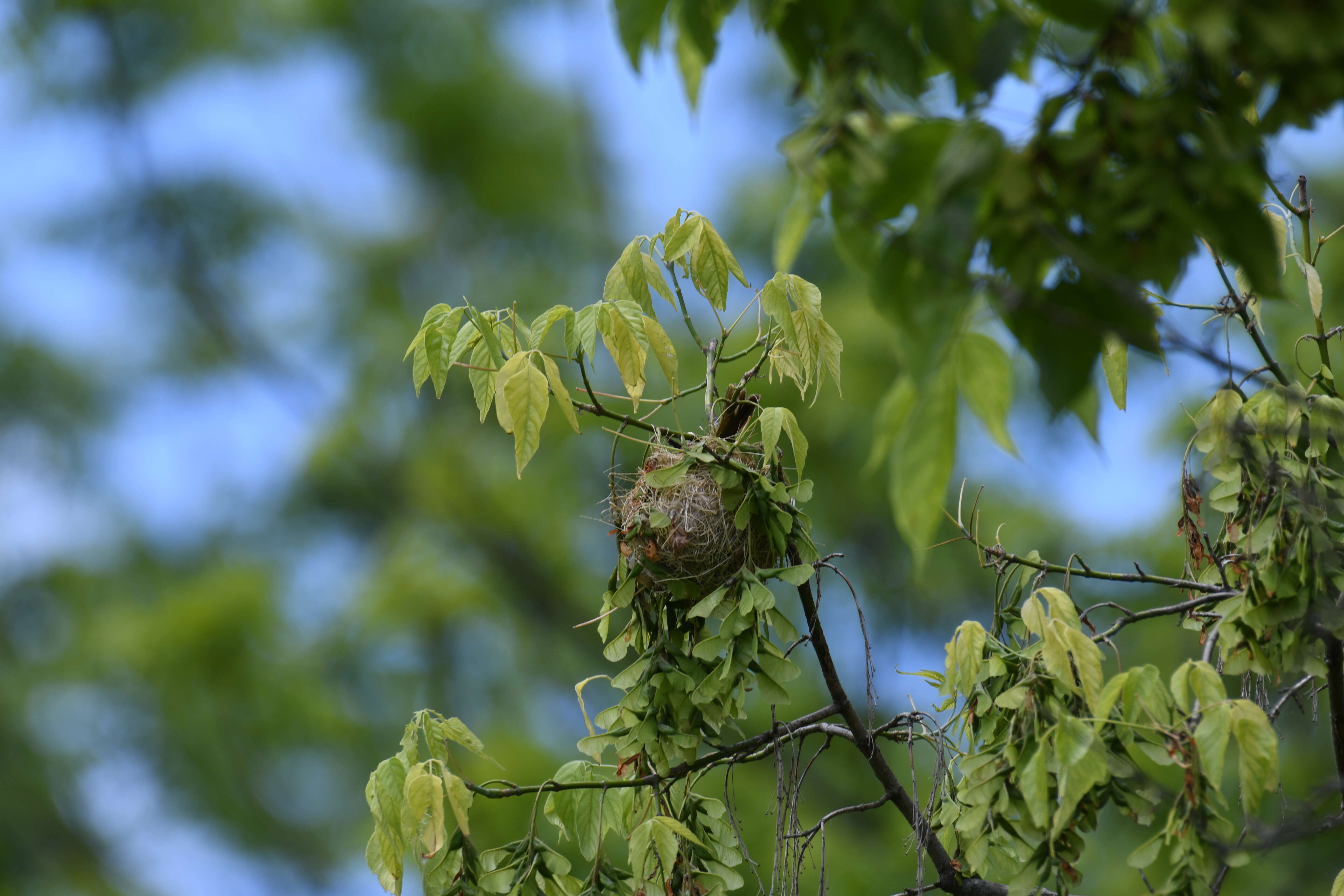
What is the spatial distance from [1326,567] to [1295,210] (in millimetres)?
577

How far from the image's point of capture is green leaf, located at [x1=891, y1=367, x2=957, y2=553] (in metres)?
0.85

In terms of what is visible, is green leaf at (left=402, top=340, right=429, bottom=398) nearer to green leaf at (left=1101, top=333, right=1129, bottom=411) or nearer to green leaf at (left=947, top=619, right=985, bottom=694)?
green leaf at (left=947, top=619, right=985, bottom=694)


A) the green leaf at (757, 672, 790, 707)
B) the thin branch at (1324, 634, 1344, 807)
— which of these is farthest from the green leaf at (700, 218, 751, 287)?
the thin branch at (1324, 634, 1344, 807)

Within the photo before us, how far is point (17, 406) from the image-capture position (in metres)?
9.67

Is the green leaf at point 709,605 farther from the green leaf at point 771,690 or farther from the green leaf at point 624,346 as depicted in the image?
the green leaf at point 624,346

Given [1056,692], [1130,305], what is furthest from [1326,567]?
[1130,305]

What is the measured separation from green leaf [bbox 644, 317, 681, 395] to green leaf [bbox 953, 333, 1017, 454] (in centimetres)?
53

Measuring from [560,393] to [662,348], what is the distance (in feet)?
0.88

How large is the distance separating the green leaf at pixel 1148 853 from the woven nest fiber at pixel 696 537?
66 centimetres

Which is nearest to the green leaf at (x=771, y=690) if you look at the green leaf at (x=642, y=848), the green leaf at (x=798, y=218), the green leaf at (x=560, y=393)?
the green leaf at (x=642, y=848)

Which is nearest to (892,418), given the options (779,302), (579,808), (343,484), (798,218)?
(798,218)

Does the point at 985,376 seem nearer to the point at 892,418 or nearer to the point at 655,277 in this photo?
the point at 892,418

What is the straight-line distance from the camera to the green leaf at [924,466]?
85 centimetres

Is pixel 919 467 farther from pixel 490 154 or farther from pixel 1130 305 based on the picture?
pixel 490 154
